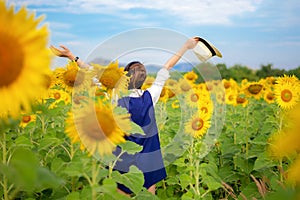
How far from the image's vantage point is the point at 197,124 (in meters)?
4.89

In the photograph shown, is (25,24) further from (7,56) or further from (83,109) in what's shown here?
(83,109)

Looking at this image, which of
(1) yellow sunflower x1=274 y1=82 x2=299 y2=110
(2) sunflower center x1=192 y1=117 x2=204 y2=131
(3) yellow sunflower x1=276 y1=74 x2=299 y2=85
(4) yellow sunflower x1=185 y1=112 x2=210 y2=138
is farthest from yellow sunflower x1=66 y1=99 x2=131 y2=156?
(3) yellow sunflower x1=276 y1=74 x2=299 y2=85

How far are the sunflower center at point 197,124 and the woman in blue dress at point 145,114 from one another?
0.56 metres

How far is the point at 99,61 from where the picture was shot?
295 centimetres

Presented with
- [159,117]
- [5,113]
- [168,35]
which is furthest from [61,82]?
[159,117]

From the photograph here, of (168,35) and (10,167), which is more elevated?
(168,35)

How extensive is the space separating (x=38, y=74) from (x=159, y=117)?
229 inches

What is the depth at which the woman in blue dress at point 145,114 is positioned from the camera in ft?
12.5

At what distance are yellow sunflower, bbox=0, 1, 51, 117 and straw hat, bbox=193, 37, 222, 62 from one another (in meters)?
2.22

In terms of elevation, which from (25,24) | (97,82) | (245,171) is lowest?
(245,171)

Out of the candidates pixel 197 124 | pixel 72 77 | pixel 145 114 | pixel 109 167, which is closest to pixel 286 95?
pixel 197 124

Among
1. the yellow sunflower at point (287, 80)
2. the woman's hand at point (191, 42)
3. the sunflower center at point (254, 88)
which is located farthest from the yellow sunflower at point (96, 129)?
the sunflower center at point (254, 88)

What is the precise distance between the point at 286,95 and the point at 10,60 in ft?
15.1

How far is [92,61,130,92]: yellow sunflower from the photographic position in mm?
2994
